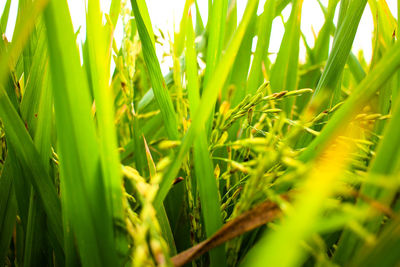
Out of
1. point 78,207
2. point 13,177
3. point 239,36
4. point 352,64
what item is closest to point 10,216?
point 13,177

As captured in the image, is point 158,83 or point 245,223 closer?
point 245,223

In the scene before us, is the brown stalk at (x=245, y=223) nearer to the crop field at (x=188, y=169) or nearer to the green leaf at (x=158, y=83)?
the crop field at (x=188, y=169)

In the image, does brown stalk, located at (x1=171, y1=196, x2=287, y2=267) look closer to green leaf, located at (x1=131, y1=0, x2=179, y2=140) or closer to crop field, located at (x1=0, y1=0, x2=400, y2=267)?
crop field, located at (x1=0, y1=0, x2=400, y2=267)

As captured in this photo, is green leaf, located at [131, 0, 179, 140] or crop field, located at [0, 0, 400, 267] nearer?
crop field, located at [0, 0, 400, 267]

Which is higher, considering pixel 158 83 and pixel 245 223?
pixel 158 83

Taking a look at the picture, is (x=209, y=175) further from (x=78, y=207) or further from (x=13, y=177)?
(x=13, y=177)

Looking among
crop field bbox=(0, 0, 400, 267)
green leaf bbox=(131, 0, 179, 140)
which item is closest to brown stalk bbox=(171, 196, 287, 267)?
crop field bbox=(0, 0, 400, 267)

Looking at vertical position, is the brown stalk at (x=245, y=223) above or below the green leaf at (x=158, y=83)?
below

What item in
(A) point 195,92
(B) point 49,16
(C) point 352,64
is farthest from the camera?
(C) point 352,64

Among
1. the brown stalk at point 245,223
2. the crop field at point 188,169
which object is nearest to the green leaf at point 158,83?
the crop field at point 188,169

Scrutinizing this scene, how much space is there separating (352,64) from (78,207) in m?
0.59

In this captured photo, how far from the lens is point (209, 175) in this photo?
287 millimetres

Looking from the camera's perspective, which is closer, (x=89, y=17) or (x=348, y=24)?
(x=89, y=17)

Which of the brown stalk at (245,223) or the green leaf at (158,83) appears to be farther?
the green leaf at (158,83)
